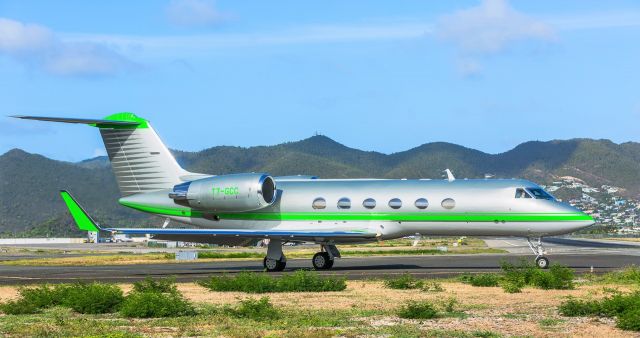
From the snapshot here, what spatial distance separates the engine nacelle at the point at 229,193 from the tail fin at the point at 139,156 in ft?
5.40

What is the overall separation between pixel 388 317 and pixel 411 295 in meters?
4.85

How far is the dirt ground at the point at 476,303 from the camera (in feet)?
52.5

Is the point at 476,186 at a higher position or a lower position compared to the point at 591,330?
higher

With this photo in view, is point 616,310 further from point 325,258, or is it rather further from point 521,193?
point 325,258

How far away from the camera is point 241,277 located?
24.6 m

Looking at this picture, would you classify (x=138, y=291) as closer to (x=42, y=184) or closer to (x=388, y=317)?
(x=388, y=317)

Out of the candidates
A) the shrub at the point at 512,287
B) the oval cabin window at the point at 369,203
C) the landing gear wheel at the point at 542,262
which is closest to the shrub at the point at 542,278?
the shrub at the point at 512,287

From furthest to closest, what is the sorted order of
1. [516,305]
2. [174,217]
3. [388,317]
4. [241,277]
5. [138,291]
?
[174,217], [241,277], [138,291], [516,305], [388,317]

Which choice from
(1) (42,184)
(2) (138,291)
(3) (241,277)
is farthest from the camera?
(1) (42,184)

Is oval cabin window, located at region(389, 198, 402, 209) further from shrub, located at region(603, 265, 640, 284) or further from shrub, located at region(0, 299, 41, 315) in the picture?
shrub, located at region(0, 299, 41, 315)

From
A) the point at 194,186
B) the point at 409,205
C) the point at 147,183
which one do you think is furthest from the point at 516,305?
the point at 147,183

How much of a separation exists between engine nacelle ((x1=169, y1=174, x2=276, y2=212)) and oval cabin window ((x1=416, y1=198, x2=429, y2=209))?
18.6 feet

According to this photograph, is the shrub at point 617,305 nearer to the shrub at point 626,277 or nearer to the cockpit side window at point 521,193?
the shrub at point 626,277

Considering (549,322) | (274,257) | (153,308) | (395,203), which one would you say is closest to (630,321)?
(549,322)
